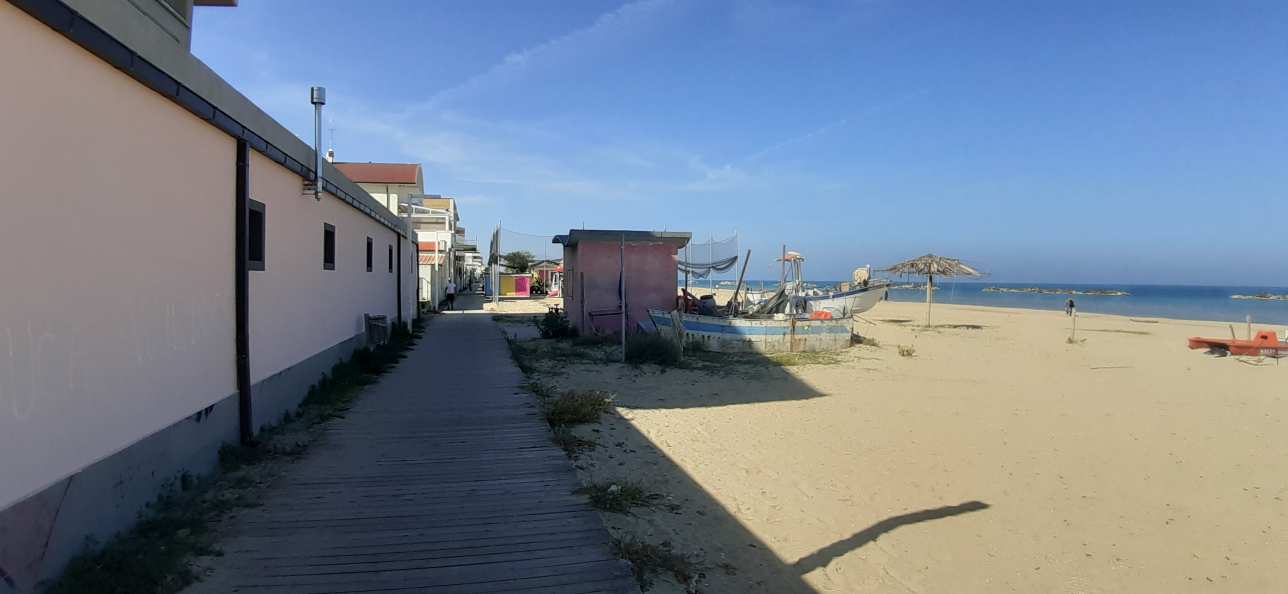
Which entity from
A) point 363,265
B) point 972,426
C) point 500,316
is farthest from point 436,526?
point 500,316

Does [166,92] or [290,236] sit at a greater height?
[166,92]

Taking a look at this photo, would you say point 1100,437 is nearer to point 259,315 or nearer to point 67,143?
point 259,315

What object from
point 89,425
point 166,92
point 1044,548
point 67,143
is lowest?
point 1044,548

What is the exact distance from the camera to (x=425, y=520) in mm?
4434

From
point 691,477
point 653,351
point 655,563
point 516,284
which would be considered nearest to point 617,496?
point 655,563

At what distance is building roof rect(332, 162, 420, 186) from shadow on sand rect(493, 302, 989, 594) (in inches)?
627

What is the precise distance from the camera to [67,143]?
340cm

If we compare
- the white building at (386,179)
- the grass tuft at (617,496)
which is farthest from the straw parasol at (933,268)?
the grass tuft at (617,496)

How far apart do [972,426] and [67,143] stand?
358 inches

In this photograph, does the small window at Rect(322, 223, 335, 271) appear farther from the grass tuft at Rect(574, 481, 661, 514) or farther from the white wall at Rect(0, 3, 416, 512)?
the grass tuft at Rect(574, 481, 661, 514)

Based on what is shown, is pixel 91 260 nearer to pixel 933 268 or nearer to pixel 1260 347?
pixel 1260 347

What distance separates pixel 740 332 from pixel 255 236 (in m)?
10.8

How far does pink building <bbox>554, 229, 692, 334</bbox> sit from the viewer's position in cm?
1691

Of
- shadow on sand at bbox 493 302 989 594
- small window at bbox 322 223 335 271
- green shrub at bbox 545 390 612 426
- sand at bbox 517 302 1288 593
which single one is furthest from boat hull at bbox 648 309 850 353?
Answer: small window at bbox 322 223 335 271
